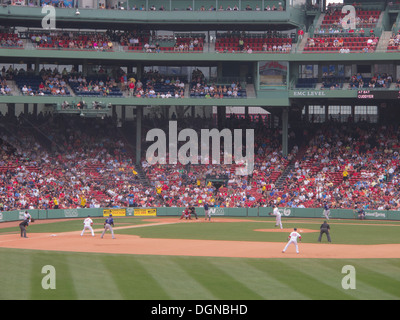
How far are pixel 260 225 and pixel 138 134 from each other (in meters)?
19.6

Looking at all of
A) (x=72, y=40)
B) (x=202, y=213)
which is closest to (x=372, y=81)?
(x=202, y=213)

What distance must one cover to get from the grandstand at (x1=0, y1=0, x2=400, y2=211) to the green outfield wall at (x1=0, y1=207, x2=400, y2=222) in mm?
1039

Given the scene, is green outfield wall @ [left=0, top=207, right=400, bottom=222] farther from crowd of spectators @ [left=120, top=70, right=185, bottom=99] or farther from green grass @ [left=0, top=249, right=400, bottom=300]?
green grass @ [left=0, top=249, right=400, bottom=300]

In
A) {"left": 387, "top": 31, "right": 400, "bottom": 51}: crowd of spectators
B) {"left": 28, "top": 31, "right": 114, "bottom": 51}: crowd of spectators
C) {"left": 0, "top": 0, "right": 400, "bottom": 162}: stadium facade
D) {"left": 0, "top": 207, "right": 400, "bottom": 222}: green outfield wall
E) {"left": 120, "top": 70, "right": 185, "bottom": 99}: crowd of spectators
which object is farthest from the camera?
{"left": 120, "top": 70, "right": 185, "bottom": 99}: crowd of spectators

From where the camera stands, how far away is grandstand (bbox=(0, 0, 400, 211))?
6066 centimetres

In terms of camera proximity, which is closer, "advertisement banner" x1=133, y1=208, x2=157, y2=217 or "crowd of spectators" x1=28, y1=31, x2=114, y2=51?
"advertisement banner" x1=133, y1=208, x2=157, y2=217

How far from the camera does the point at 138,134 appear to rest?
65.2 metres

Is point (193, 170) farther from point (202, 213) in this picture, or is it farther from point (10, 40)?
point (10, 40)

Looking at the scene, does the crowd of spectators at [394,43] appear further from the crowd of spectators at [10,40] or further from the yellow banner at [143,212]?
the crowd of spectators at [10,40]

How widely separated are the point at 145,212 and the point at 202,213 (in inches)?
196

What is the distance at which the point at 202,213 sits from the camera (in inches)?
2331

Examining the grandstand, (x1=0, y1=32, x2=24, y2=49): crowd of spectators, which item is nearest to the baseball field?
the grandstand

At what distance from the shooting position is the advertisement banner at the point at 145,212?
193 ft
